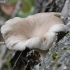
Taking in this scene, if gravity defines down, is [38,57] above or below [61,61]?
below

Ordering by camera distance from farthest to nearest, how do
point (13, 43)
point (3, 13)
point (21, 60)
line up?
point (3, 13)
point (21, 60)
point (13, 43)

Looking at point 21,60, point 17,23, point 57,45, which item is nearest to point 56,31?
point 57,45

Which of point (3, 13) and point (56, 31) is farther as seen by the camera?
point (3, 13)

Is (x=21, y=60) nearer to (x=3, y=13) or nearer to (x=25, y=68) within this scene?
(x=25, y=68)

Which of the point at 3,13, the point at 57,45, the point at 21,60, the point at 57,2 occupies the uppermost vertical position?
the point at 57,45

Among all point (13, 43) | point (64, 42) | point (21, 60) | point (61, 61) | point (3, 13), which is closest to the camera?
point (61, 61)
